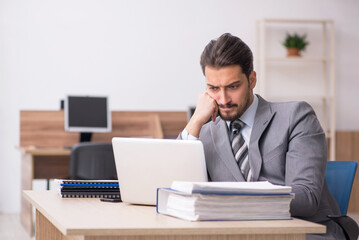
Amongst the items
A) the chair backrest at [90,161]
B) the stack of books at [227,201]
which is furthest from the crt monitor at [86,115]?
the stack of books at [227,201]

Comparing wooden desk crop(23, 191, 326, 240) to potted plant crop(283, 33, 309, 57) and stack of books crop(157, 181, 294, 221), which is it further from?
potted plant crop(283, 33, 309, 57)

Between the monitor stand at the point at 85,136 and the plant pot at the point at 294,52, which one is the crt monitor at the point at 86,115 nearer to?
the monitor stand at the point at 85,136

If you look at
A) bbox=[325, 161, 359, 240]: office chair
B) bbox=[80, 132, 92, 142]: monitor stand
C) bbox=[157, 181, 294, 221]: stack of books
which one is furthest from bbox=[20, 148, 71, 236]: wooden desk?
bbox=[157, 181, 294, 221]: stack of books

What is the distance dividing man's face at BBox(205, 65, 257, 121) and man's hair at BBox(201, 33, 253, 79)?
15 mm

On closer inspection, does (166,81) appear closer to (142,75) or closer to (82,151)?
(142,75)

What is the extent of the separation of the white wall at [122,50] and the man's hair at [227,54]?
4770 mm

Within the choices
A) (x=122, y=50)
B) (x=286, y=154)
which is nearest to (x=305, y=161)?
(x=286, y=154)

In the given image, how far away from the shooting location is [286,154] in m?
1.77

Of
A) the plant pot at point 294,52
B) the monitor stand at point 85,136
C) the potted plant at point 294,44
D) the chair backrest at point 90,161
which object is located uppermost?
the potted plant at point 294,44

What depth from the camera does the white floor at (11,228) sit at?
4594 mm

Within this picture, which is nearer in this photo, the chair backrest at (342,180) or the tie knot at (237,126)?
the tie knot at (237,126)

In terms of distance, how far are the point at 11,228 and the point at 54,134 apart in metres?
0.87

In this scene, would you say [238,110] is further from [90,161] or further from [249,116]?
[90,161]

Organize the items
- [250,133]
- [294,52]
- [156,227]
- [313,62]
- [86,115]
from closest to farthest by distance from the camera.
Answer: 1. [156,227]
2. [250,133]
3. [86,115]
4. [294,52]
5. [313,62]
